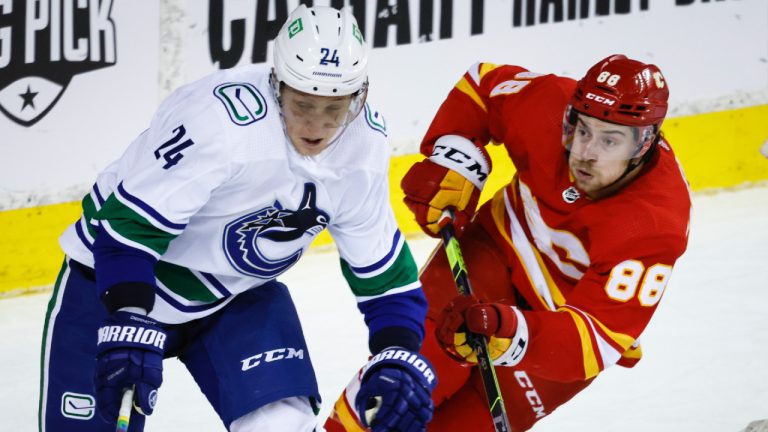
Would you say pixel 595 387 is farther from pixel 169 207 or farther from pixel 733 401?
pixel 169 207

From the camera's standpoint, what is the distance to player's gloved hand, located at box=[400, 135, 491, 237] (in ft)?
10.5

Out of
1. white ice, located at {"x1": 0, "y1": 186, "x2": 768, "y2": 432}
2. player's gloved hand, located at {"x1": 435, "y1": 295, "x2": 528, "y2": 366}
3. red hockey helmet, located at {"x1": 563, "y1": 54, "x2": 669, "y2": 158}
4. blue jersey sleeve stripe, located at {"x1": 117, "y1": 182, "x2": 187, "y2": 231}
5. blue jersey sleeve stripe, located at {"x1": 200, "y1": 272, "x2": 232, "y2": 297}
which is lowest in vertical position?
white ice, located at {"x1": 0, "y1": 186, "x2": 768, "y2": 432}

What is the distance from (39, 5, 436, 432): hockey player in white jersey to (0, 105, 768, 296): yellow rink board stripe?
174 centimetres

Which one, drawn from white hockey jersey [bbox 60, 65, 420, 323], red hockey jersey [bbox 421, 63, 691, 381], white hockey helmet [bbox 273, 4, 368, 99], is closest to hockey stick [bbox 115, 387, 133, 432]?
white hockey jersey [bbox 60, 65, 420, 323]

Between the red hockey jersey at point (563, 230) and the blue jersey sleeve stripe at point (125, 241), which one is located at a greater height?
the blue jersey sleeve stripe at point (125, 241)

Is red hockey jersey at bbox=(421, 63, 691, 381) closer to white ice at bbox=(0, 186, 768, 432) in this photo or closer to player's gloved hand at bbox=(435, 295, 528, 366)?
player's gloved hand at bbox=(435, 295, 528, 366)

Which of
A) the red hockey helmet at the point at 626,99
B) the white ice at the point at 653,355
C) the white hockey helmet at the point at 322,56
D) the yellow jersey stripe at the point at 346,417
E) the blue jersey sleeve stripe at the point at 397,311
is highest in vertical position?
the white hockey helmet at the point at 322,56

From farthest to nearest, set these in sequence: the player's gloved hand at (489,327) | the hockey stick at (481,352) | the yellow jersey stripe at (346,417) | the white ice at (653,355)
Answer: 1. the white ice at (653,355)
2. the yellow jersey stripe at (346,417)
3. the hockey stick at (481,352)
4. the player's gloved hand at (489,327)

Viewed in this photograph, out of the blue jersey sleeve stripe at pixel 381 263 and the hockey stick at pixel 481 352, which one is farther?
the hockey stick at pixel 481 352

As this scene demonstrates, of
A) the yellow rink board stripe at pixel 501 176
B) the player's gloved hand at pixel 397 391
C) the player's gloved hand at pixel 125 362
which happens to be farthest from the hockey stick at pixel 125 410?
the yellow rink board stripe at pixel 501 176

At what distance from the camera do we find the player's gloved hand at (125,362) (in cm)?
231

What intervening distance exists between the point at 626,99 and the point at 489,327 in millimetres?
579

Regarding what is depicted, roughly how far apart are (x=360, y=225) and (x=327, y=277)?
2.08m

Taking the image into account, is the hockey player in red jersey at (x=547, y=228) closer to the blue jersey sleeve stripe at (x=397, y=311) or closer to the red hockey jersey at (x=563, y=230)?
the red hockey jersey at (x=563, y=230)
